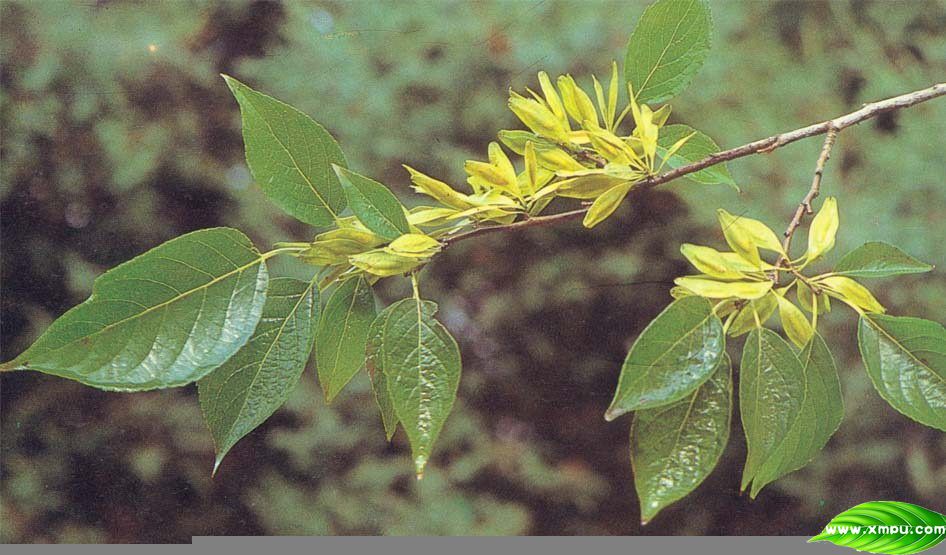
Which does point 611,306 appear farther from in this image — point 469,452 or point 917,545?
point 917,545

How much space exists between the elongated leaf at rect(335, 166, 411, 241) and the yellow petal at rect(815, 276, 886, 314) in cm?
13

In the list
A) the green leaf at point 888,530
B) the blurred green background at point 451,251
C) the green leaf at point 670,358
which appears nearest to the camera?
the green leaf at point 670,358

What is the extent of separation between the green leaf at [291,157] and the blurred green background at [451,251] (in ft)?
1.14

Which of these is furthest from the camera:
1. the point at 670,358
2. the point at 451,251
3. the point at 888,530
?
the point at 451,251

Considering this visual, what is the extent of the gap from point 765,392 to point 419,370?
10 cm

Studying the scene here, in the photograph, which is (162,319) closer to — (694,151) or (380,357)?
(380,357)

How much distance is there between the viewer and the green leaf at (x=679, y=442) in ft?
0.75

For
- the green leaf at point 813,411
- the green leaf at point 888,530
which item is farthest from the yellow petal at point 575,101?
the green leaf at point 888,530

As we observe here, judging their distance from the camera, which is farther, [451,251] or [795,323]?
[451,251]

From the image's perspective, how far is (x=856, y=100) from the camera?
644 millimetres

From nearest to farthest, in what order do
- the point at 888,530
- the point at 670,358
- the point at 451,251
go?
the point at 670,358, the point at 888,530, the point at 451,251

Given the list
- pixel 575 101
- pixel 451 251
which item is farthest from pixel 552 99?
pixel 451 251

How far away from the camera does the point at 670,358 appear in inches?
8.5

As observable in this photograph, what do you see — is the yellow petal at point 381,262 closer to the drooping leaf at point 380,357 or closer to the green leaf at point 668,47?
the drooping leaf at point 380,357
